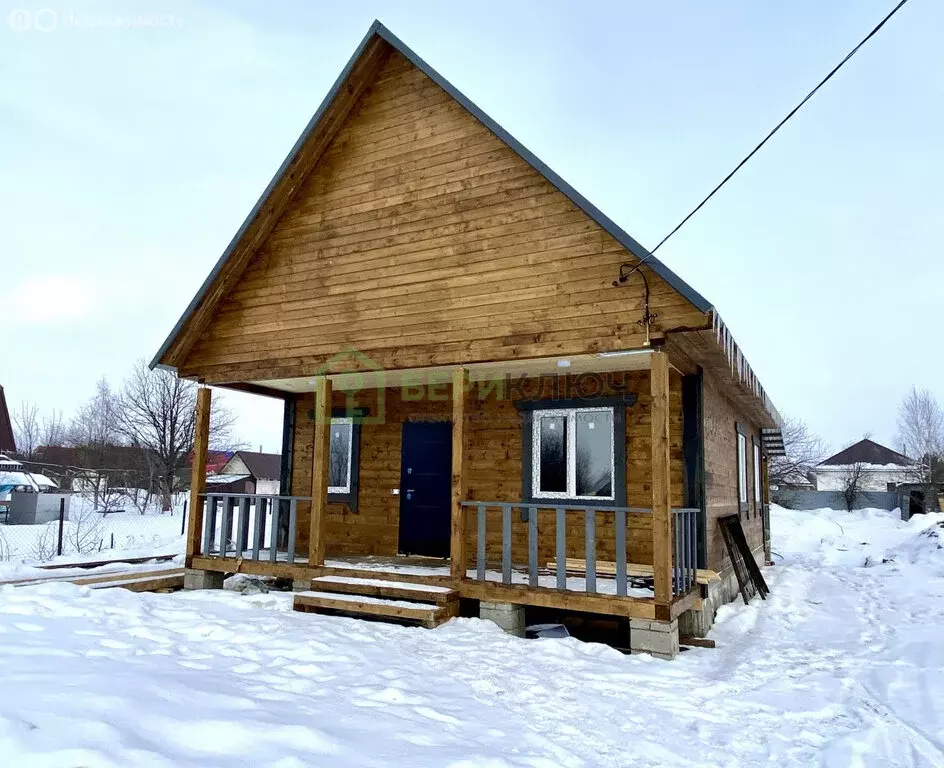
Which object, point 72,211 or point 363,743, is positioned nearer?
point 363,743

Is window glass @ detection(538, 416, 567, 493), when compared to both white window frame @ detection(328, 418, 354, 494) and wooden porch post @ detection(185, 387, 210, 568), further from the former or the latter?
wooden porch post @ detection(185, 387, 210, 568)

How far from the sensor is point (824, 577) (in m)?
13.6

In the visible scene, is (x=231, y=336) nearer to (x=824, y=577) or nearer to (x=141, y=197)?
(x=824, y=577)

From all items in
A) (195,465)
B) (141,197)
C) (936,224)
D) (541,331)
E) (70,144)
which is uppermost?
(936,224)

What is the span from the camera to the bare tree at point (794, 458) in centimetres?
3997

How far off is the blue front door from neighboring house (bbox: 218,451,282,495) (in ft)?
120

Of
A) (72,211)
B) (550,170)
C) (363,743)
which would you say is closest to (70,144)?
(72,211)

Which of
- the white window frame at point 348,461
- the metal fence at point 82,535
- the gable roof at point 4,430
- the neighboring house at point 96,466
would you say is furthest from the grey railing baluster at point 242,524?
the gable roof at point 4,430

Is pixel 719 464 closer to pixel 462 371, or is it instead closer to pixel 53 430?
pixel 462 371

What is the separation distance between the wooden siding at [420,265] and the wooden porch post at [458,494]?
53 cm

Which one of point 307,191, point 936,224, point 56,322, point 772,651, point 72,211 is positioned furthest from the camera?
point 56,322

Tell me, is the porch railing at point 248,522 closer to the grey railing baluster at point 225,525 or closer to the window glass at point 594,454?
the grey railing baluster at point 225,525

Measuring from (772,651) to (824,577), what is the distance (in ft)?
25.7

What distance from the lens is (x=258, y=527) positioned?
903 cm
